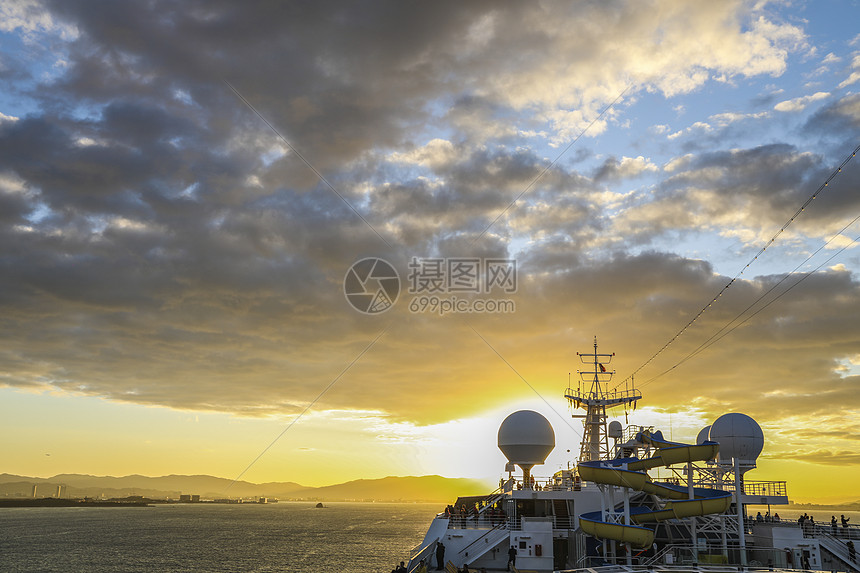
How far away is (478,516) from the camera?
1750 inches

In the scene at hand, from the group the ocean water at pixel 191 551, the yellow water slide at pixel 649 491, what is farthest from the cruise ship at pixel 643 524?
the ocean water at pixel 191 551

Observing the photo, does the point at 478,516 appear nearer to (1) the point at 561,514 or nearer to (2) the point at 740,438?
(1) the point at 561,514

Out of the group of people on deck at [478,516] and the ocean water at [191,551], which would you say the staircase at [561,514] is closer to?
the group of people on deck at [478,516]

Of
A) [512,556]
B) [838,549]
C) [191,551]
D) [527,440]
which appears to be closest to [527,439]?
[527,440]

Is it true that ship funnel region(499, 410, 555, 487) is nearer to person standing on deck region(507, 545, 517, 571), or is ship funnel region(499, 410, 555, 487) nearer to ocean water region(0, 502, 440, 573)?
person standing on deck region(507, 545, 517, 571)

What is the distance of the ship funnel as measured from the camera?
48.8m

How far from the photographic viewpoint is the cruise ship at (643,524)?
3556 cm

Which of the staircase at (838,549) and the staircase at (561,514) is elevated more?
the staircase at (561,514)

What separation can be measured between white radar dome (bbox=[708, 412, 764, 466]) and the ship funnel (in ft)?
41.2

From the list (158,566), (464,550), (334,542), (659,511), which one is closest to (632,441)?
(659,511)

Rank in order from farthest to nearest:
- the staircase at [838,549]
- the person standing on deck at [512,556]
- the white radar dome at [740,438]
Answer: the white radar dome at [740,438], the person standing on deck at [512,556], the staircase at [838,549]

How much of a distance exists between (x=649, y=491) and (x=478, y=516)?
12777 millimetres

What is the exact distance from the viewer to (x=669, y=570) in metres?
23.4

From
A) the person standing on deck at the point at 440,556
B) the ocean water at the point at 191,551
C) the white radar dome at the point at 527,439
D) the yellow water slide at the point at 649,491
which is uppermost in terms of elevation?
the white radar dome at the point at 527,439
